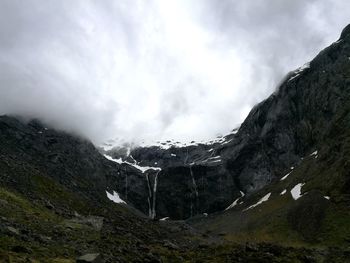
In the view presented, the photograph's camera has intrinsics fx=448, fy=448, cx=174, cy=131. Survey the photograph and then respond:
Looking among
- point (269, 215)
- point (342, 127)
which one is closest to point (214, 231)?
point (269, 215)

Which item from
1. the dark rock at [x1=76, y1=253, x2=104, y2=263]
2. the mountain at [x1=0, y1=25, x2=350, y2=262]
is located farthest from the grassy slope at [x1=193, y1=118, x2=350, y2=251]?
the dark rock at [x1=76, y1=253, x2=104, y2=263]

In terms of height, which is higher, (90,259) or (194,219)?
(194,219)

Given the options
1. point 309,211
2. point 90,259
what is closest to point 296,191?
point 309,211

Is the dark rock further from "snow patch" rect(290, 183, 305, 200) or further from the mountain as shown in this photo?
"snow patch" rect(290, 183, 305, 200)

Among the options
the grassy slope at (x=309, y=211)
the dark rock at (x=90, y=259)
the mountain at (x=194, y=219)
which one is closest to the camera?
the dark rock at (x=90, y=259)

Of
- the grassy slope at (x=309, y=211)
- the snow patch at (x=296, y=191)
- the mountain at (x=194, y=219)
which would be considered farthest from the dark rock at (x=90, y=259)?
the snow patch at (x=296, y=191)

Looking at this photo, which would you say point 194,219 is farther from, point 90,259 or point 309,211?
point 90,259

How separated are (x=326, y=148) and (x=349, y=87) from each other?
3784 cm

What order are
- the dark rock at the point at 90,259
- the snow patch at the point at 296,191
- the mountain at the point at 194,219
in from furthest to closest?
the snow patch at the point at 296,191 → the mountain at the point at 194,219 → the dark rock at the point at 90,259

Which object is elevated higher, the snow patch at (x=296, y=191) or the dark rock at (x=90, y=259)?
the snow patch at (x=296, y=191)

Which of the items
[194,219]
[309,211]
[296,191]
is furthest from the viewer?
[194,219]

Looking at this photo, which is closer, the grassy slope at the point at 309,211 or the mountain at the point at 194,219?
the mountain at the point at 194,219

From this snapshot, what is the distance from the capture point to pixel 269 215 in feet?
440

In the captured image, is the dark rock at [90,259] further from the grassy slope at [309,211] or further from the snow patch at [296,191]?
the snow patch at [296,191]
